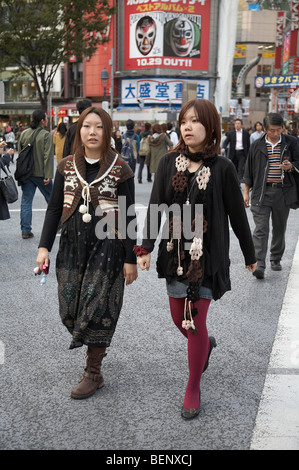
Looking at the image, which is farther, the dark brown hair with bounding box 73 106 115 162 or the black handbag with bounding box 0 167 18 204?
the black handbag with bounding box 0 167 18 204

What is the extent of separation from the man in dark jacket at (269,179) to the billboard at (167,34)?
41.0m

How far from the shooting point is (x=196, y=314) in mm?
3189

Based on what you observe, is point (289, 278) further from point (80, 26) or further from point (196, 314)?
point (80, 26)

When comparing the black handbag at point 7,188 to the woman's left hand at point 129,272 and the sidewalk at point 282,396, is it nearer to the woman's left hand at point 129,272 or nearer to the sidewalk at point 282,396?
the sidewalk at point 282,396

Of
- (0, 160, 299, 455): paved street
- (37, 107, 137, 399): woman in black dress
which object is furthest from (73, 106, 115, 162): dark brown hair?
(0, 160, 299, 455): paved street

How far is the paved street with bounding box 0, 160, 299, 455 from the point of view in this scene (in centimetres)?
Result: 300

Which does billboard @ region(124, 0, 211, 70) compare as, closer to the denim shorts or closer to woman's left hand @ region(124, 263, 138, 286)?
woman's left hand @ region(124, 263, 138, 286)

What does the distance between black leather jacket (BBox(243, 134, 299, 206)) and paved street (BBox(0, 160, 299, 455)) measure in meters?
1.27

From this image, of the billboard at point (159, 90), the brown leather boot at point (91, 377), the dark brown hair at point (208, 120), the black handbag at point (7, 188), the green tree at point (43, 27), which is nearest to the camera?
the dark brown hair at point (208, 120)

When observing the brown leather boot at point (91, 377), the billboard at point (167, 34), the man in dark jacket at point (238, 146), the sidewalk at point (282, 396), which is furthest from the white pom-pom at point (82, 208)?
the billboard at point (167, 34)

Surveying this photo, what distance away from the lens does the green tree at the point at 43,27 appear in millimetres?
26094

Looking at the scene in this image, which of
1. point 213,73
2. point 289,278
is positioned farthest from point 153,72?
point 289,278

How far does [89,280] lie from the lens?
3.40m

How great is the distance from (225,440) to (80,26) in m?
27.5
